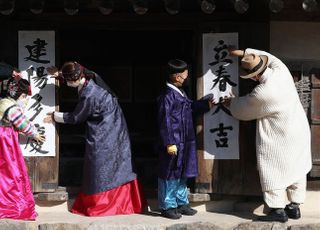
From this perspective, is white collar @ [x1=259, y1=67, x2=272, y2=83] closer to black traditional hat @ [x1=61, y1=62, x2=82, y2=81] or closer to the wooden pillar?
the wooden pillar

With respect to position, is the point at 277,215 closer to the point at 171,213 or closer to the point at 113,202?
the point at 171,213

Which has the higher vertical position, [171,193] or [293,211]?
[171,193]

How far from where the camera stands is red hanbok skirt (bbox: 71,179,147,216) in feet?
26.4

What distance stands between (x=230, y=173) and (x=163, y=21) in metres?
2.09

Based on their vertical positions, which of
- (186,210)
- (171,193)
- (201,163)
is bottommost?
(186,210)

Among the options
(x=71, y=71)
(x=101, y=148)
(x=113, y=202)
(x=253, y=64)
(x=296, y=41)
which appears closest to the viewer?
(x=253, y=64)

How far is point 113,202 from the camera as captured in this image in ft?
26.6

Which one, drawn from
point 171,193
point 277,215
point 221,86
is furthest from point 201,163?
point 277,215

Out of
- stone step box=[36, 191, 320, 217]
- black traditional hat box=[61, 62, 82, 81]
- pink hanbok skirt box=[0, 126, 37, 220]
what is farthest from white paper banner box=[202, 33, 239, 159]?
pink hanbok skirt box=[0, 126, 37, 220]

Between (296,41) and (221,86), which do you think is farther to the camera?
(296,41)

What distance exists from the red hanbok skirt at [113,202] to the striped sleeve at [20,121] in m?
1.06

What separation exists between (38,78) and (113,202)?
5.87 feet

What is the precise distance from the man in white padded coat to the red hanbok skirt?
60.8 inches

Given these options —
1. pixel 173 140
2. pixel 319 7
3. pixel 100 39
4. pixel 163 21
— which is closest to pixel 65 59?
pixel 100 39
